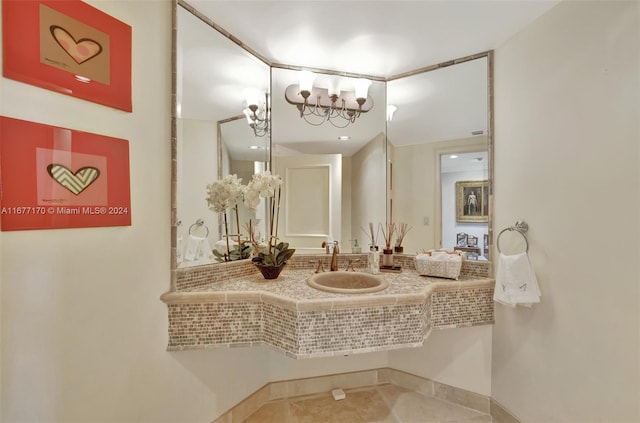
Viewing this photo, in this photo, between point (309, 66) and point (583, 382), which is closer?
point (583, 382)

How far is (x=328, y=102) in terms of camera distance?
2.03m

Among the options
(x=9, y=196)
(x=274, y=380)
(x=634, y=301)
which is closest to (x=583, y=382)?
(x=634, y=301)

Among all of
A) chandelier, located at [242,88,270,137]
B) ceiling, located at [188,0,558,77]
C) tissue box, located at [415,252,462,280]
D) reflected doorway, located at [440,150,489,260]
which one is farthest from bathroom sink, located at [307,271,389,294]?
ceiling, located at [188,0,558,77]

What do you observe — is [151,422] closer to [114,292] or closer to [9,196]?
[114,292]

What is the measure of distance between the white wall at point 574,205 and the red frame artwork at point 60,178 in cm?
203

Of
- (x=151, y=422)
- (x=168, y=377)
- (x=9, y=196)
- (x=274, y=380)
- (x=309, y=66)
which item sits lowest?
(x=274, y=380)

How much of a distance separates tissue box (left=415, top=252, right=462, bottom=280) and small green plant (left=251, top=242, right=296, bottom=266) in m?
0.84

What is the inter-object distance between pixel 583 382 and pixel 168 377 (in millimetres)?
1984

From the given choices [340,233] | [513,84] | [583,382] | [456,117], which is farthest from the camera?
[340,233]

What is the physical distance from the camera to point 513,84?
63.6 inches

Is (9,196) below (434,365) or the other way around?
the other way around

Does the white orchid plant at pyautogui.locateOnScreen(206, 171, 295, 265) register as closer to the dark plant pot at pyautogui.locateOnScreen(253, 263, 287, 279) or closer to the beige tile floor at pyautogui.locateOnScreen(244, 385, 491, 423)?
the dark plant pot at pyautogui.locateOnScreen(253, 263, 287, 279)

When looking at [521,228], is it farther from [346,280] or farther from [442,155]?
[346,280]

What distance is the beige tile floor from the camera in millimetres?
1724
